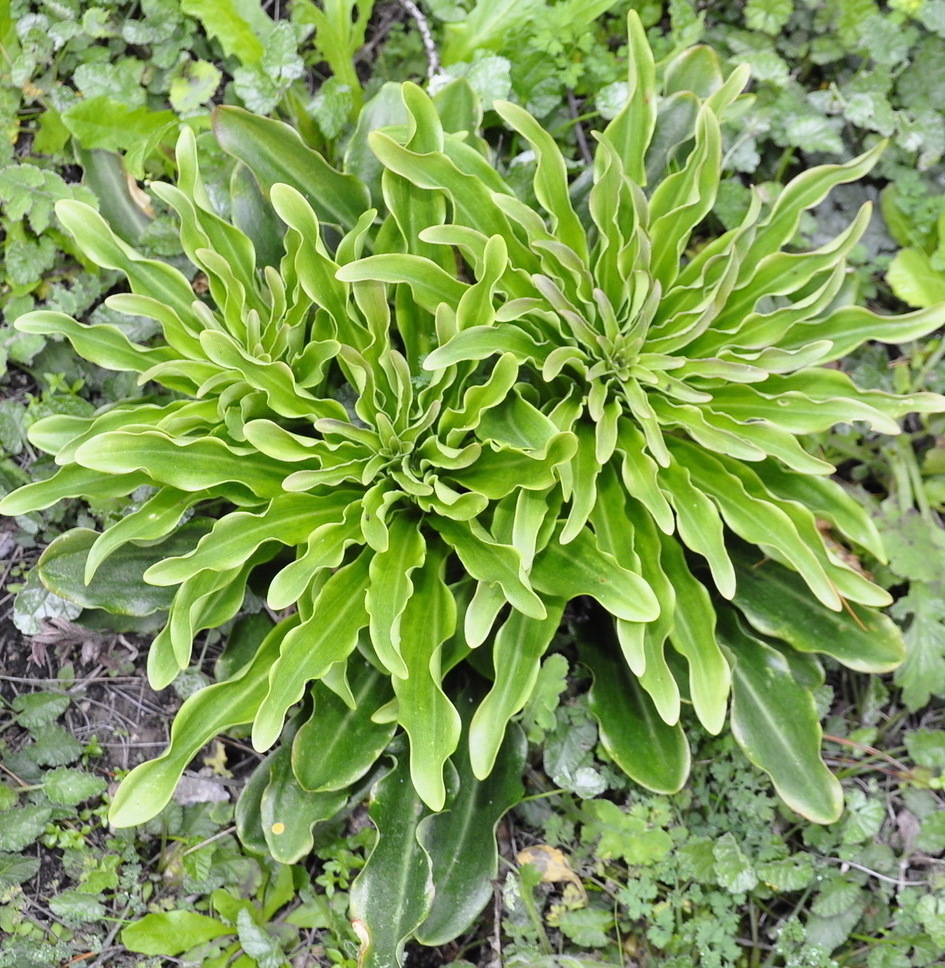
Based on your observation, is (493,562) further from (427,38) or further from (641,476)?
(427,38)

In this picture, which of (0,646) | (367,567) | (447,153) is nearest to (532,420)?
(367,567)

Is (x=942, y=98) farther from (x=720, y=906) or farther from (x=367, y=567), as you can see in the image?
(x=720, y=906)

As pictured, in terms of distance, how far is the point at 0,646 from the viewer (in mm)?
2596

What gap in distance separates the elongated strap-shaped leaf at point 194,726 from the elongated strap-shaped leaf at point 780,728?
1179 mm

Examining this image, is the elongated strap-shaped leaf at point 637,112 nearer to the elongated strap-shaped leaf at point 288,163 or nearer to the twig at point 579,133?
the twig at point 579,133

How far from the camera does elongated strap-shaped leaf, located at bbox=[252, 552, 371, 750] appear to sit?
192cm

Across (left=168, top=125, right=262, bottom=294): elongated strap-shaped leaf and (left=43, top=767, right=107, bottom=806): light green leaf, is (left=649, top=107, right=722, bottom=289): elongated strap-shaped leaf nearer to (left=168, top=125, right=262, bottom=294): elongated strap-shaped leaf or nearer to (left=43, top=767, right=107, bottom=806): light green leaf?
(left=168, top=125, right=262, bottom=294): elongated strap-shaped leaf

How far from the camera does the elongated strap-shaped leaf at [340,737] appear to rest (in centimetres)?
215

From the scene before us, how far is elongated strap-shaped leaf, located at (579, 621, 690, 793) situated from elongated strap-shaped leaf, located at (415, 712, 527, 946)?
0.27 m

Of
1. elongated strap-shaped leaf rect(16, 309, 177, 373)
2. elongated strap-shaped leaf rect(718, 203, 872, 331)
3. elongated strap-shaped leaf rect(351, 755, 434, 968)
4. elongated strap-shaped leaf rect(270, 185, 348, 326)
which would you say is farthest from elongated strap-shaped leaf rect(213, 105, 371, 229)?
elongated strap-shaped leaf rect(351, 755, 434, 968)

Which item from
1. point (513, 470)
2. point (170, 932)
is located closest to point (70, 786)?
point (170, 932)

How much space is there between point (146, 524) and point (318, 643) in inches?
19.8

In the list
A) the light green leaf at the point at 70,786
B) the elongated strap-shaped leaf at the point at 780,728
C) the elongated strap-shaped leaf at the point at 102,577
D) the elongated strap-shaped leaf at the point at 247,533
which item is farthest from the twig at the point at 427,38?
the light green leaf at the point at 70,786

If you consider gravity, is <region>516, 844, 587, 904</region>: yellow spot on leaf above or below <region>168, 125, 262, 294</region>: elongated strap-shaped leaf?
below
